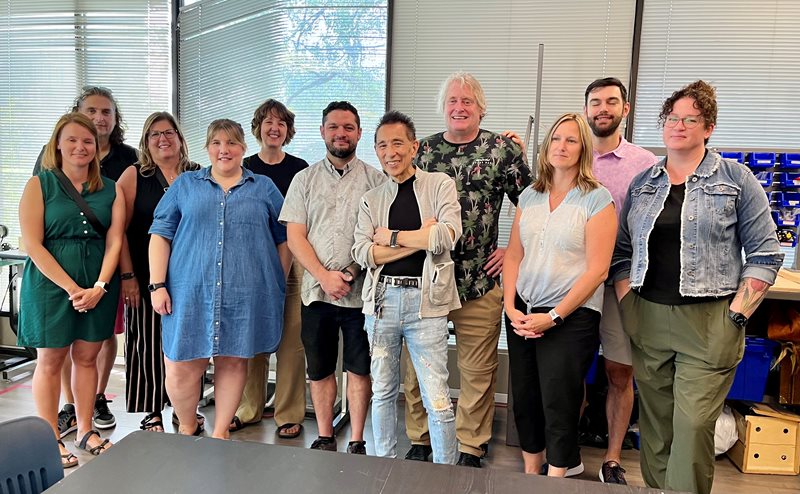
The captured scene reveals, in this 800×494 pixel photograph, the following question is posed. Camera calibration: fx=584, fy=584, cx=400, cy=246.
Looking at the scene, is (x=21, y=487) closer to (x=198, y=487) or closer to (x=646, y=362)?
(x=198, y=487)

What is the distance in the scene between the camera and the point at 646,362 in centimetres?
224

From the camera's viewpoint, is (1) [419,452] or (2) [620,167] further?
(1) [419,452]

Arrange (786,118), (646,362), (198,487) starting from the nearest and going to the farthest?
(198,487), (646,362), (786,118)

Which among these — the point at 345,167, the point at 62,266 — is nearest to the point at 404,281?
the point at 345,167

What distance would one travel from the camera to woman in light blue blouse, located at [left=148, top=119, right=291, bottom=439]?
244cm

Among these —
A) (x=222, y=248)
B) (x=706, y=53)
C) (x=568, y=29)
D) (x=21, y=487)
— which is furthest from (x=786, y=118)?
(x=21, y=487)

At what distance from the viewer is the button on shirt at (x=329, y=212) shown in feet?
8.16

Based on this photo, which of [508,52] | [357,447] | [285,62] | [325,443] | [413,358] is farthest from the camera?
[285,62]

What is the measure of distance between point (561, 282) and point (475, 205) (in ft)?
1.83

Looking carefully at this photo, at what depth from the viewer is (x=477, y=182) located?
253cm

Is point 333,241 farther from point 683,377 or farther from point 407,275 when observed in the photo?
point 683,377

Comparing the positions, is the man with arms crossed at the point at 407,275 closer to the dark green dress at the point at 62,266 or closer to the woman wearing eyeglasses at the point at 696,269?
the woman wearing eyeglasses at the point at 696,269

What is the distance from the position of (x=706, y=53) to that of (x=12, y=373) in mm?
4899

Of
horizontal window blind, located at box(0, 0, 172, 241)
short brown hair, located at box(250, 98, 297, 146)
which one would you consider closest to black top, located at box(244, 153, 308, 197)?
short brown hair, located at box(250, 98, 297, 146)
